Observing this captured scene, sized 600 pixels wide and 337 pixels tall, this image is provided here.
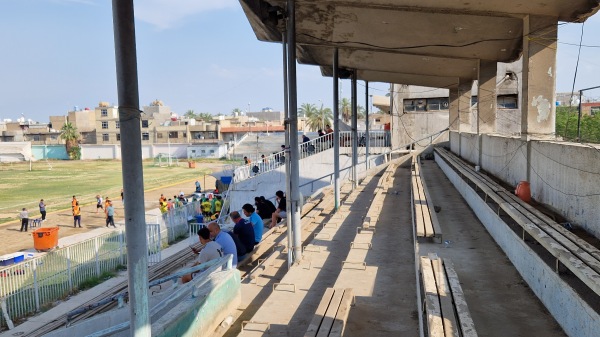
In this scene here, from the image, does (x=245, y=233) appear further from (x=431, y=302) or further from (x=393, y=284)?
(x=431, y=302)

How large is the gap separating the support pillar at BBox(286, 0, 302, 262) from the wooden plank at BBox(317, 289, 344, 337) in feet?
7.94

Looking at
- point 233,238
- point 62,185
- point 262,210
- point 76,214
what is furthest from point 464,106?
point 62,185

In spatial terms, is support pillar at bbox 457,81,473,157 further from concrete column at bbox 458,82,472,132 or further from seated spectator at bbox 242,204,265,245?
seated spectator at bbox 242,204,265,245

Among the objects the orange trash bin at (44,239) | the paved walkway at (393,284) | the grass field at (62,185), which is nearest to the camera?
the paved walkway at (393,284)

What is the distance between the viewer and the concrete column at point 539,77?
28.3ft

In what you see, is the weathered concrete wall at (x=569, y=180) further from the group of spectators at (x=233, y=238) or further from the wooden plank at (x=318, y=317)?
the group of spectators at (x=233, y=238)

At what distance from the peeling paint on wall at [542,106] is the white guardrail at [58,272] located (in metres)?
9.79

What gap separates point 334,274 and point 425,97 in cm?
2251

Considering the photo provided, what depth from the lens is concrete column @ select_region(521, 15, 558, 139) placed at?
8.62 metres

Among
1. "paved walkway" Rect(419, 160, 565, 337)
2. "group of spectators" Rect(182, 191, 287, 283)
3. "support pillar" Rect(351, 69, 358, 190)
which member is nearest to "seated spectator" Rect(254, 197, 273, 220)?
"group of spectators" Rect(182, 191, 287, 283)

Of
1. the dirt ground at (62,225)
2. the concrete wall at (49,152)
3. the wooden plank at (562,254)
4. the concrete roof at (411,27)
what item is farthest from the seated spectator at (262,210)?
the concrete wall at (49,152)

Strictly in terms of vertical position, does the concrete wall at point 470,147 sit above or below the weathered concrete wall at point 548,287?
above

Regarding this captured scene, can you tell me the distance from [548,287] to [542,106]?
548cm

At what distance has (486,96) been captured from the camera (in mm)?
14742
